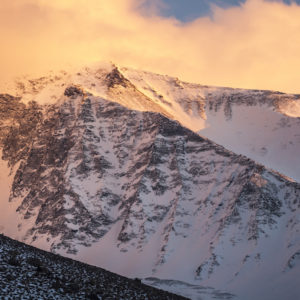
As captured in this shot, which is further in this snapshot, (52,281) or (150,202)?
(150,202)

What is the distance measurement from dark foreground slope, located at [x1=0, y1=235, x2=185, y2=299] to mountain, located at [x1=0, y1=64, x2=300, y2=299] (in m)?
75.5

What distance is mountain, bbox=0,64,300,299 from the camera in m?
128

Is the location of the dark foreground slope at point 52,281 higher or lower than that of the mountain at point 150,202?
lower

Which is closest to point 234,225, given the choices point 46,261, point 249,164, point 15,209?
point 249,164

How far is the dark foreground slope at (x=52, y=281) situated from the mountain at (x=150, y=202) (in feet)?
248

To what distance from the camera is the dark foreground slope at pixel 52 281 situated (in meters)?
34.7

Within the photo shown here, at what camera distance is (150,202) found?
515 feet

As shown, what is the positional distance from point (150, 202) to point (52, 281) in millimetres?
119883

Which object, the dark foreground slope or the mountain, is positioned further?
the mountain

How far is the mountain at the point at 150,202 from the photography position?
128 metres

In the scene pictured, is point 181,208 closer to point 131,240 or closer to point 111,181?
point 131,240

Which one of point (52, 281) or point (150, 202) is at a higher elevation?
point (150, 202)

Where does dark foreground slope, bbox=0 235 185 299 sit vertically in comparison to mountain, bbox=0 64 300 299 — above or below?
below

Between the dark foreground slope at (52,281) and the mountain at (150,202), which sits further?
the mountain at (150,202)
